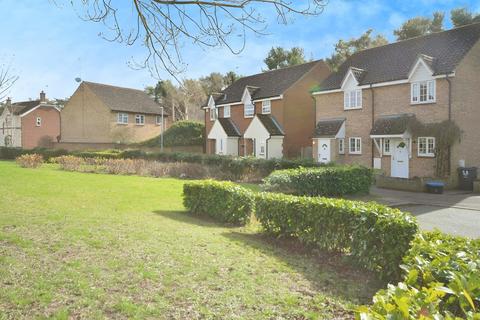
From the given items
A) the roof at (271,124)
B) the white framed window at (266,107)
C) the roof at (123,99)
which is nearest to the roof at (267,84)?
the white framed window at (266,107)

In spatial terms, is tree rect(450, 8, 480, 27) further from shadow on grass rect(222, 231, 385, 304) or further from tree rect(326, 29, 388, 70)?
shadow on grass rect(222, 231, 385, 304)

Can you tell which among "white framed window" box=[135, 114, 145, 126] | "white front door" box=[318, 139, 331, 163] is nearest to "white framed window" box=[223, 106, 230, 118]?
"white front door" box=[318, 139, 331, 163]

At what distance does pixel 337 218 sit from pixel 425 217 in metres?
7.21

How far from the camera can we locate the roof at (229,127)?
38688mm

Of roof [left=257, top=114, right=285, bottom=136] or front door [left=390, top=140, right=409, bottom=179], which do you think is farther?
roof [left=257, top=114, right=285, bottom=136]

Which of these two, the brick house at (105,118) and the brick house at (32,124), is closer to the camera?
the brick house at (105,118)

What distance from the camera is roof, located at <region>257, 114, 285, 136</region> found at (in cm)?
3362

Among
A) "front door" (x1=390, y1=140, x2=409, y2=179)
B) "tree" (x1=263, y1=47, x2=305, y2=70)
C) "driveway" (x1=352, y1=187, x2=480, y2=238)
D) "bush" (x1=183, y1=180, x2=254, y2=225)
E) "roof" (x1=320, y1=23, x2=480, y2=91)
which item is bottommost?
"driveway" (x1=352, y1=187, x2=480, y2=238)

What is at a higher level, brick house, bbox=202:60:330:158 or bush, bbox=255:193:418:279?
brick house, bbox=202:60:330:158

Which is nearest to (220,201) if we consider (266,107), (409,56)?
(409,56)

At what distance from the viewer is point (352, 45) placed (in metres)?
51.3

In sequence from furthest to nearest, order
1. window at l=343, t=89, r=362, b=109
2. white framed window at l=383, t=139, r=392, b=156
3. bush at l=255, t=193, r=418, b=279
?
window at l=343, t=89, r=362, b=109 → white framed window at l=383, t=139, r=392, b=156 → bush at l=255, t=193, r=418, b=279

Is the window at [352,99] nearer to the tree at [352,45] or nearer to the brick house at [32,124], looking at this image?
the tree at [352,45]

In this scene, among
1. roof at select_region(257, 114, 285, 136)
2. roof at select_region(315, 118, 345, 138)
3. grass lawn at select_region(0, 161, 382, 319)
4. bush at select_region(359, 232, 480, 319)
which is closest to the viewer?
bush at select_region(359, 232, 480, 319)
